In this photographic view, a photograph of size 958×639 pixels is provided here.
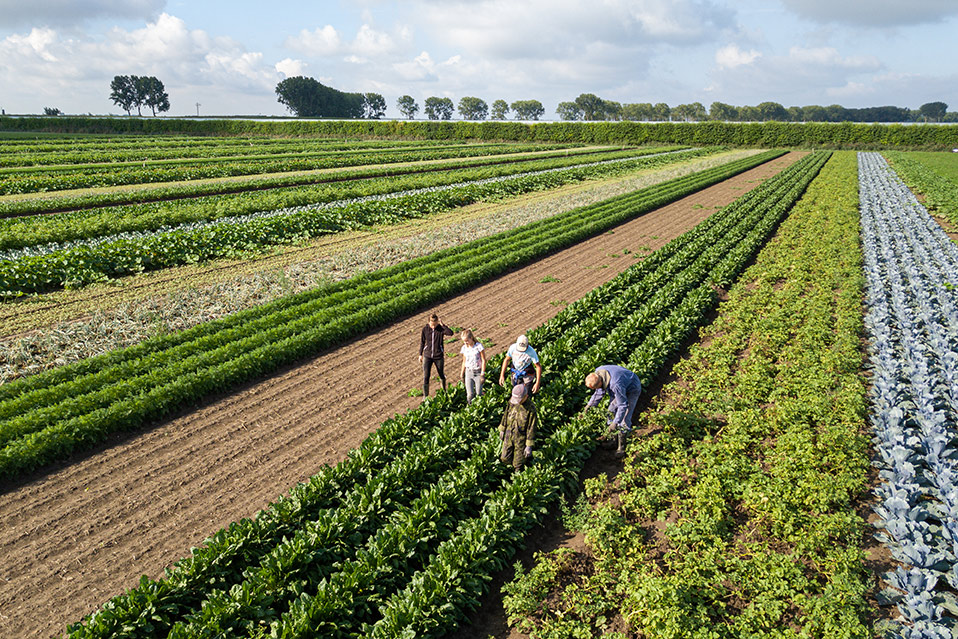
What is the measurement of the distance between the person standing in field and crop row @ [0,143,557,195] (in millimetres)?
42004

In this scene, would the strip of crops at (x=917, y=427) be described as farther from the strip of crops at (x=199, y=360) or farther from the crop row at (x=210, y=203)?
the crop row at (x=210, y=203)

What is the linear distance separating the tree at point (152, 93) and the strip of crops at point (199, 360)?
18185 cm

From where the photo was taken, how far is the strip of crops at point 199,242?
18250 millimetres

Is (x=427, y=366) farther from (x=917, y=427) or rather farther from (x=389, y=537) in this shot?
(x=917, y=427)

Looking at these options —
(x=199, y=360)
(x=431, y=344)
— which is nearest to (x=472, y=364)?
(x=431, y=344)

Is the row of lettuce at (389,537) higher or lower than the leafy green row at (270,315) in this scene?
lower

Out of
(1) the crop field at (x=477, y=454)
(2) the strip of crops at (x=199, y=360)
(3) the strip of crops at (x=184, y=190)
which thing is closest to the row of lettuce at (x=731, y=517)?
(1) the crop field at (x=477, y=454)

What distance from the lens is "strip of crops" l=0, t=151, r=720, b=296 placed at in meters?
18.2

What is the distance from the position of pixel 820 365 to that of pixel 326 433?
10909 millimetres

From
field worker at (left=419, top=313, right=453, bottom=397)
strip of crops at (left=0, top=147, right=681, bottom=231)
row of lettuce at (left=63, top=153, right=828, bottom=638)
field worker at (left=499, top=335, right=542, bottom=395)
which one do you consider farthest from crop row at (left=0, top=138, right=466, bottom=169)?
field worker at (left=499, top=335, right=542, bottom=395)

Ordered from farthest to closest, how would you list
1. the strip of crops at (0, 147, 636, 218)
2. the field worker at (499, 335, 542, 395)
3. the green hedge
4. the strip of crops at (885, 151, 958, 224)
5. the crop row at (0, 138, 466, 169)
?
the green hedge, the crop row at (0, 138, 466, 169), the strip of crops at (885, 151, 958, 224), the strip of crops at (0, 147, 636, 218), the field worker at (499, 335, 542, 395)

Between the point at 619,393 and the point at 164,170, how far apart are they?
157 ft

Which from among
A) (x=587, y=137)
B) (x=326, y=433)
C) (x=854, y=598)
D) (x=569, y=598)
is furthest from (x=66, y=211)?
(x=587, y=137)

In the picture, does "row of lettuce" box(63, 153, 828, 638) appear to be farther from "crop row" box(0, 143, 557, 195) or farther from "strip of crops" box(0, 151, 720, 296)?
"crop row" box(0, 143, 557, 195)
